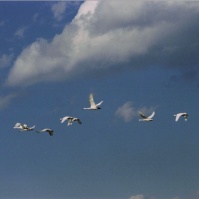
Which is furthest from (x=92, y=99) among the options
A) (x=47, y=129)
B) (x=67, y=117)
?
(x=47, y=129)

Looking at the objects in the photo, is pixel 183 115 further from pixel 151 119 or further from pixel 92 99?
pixel 92 99

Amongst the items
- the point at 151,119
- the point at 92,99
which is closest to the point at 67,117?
the point at 92,99

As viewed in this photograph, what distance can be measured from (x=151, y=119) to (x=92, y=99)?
15.0 metres

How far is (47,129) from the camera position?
14962cm

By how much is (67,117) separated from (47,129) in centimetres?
1061

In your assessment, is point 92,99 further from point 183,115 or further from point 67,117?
point 183,115

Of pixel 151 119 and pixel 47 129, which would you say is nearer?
pixel 151 119

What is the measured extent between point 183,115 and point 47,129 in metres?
38.1

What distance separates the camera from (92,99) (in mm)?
136500

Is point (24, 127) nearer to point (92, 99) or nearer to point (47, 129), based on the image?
point (47, 129)

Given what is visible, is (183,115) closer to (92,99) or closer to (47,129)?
(92,99)

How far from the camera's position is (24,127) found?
150375 millimetres

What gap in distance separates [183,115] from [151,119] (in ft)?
24.7

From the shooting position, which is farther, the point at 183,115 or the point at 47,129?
the point at 47,129
